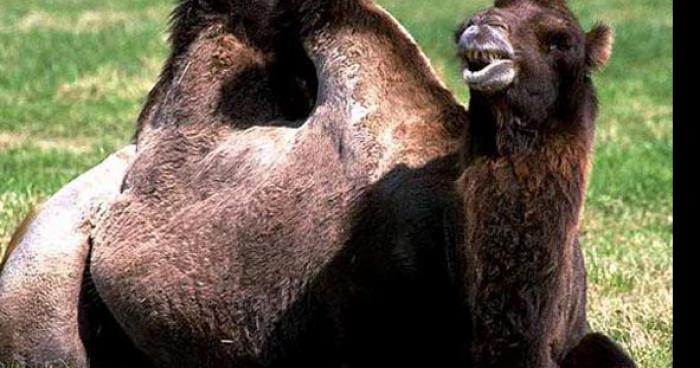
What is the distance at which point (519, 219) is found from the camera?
174 inches

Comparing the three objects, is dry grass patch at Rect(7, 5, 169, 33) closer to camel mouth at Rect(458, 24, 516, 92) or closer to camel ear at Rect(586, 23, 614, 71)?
camel ear at Rect(586, 23, 614, 71)

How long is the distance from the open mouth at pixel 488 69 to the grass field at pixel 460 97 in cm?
28

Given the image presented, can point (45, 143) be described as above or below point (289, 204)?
below

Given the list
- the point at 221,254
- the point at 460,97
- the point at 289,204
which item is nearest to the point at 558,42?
the point at 289,204

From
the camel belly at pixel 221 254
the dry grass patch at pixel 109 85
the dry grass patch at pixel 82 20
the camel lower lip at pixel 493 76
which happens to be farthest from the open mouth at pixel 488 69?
the dry grass patch at pixel 82 20

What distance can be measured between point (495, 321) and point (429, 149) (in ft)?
2.20

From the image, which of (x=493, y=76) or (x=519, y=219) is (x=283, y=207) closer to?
(x=519, y=219)

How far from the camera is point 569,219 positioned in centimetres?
447

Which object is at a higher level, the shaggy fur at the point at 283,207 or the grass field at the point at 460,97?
the shaggy fur at the point at 283,207

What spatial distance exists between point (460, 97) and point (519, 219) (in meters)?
4.98

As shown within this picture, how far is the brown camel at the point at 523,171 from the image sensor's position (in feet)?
14.4

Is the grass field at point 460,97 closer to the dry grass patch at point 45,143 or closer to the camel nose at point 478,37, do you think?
the dry grass patch at point 45,143

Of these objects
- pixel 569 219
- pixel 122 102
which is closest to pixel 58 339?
pixel 569 219

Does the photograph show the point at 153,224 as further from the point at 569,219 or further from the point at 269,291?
the point at 569,219
